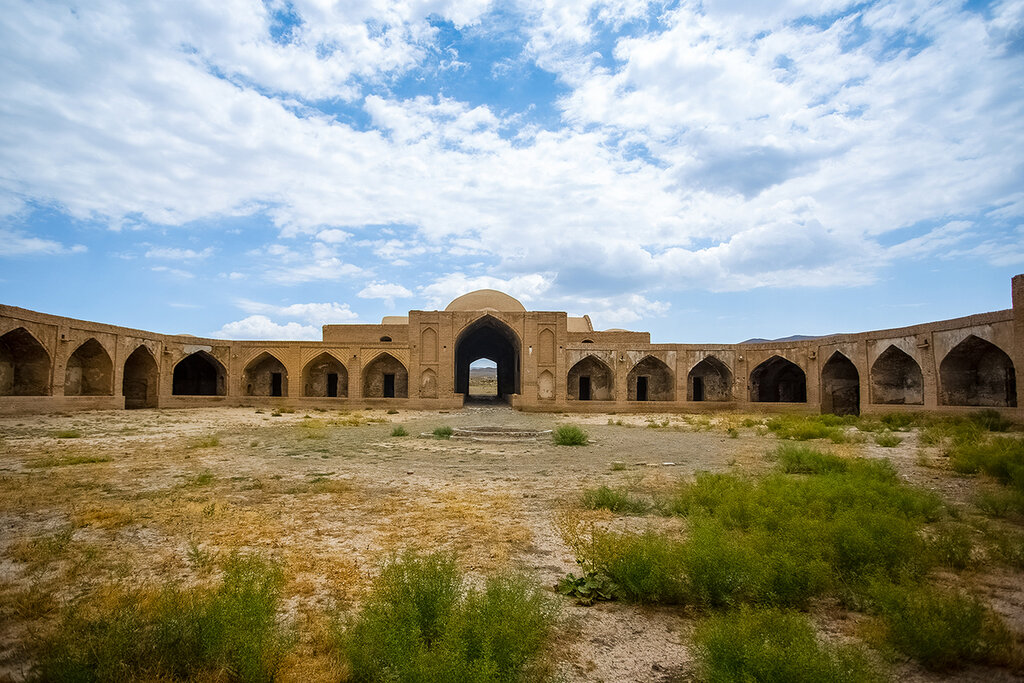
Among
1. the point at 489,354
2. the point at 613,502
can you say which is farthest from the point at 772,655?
the point at 489,354

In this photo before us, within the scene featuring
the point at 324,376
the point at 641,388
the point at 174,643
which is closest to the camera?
the point at 174,643

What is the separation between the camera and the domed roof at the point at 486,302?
A: 1215 inches

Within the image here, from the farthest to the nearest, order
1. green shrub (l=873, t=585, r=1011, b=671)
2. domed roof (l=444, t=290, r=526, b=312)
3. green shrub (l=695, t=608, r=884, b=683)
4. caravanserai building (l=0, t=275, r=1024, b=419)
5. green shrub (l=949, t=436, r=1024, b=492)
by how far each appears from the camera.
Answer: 1. domed roof (l=444, t=290, r=526, b=312)
2. caravanserai building (l=0, t=275, r=1024, b=419)
3. green shrub (l=949, t=436, r=1024, b=492)
4. green shrub (l=873, t=585, r=1011, b=671)
5. green shrub (l=695, t=608, r=884, b=683)

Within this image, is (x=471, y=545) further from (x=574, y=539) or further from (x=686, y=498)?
(x=686, y=498)

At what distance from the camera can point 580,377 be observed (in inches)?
1122

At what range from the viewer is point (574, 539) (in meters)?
4.89

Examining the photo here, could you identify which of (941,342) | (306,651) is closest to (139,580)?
(306,651)

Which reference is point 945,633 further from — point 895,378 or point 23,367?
point 23,367

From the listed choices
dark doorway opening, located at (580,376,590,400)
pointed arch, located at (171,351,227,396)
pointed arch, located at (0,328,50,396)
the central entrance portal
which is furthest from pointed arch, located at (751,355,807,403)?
pointed arch, located at (0,328,50,396)

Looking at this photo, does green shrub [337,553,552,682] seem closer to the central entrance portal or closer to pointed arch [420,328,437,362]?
pointed arch [420,328,437,362]

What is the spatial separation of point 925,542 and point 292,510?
597 centimetres

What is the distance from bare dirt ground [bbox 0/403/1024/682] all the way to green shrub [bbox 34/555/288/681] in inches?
10.0

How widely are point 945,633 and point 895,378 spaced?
21138 mm

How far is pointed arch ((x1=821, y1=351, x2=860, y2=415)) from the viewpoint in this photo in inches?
888
